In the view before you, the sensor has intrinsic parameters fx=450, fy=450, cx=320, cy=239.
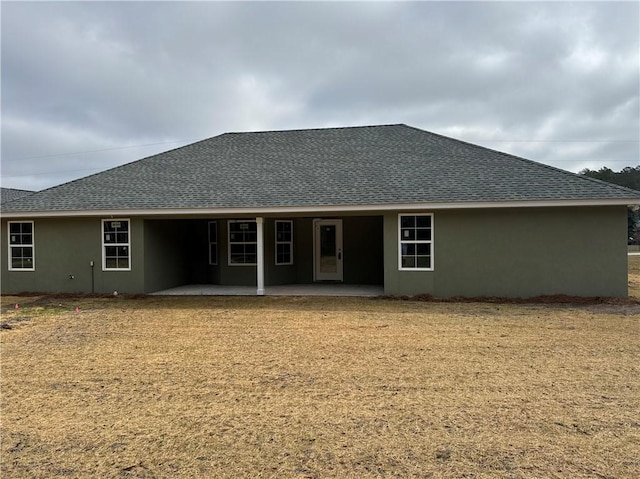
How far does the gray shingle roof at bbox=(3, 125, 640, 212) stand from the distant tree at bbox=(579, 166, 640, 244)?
57435mm

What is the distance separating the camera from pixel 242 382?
505 centimetres

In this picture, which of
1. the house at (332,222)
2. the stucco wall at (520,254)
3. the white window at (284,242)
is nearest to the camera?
the stucco wall at (520,254)

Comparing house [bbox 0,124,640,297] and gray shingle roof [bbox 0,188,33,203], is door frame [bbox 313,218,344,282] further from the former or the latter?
gray shingle roof [bbox 0,188,33,203]

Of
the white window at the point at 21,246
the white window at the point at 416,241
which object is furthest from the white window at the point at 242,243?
the white window at the point at 21,246

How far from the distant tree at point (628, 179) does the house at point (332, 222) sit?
57.9 meters

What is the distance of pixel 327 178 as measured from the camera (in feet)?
42.3

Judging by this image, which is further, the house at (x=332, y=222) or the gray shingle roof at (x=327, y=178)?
the gray shingle roof at (x=327, y=178)

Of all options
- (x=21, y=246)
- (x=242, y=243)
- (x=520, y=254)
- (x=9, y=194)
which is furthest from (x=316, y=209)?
(x=9, y=194)

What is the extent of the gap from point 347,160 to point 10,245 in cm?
1044

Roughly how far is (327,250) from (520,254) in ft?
19.9

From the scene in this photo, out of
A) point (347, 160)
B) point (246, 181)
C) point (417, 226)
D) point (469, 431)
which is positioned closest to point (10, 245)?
point (246, 181)

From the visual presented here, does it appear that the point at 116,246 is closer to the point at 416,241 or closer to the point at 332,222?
the point at 332,222

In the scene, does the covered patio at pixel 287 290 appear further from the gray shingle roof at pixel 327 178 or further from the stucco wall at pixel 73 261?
the gray shingle roof at pixel 327 178

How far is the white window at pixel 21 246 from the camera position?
521 inches
